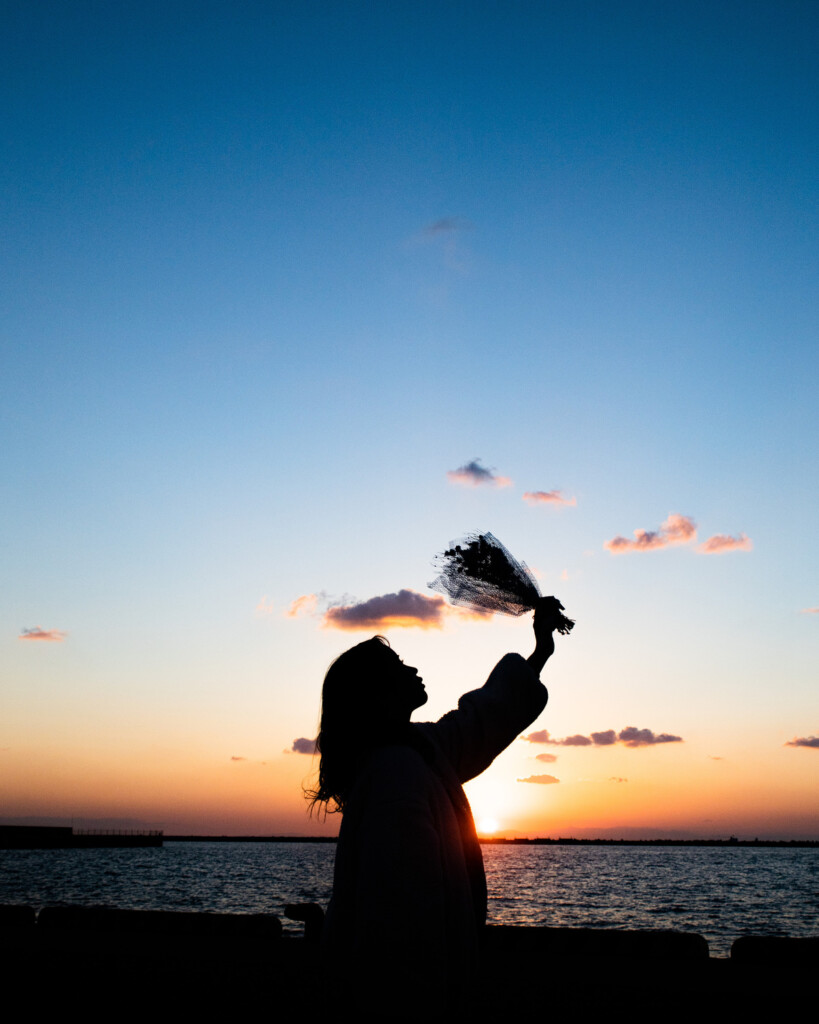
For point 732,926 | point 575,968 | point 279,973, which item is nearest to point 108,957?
point 279,973

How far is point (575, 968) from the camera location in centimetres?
884

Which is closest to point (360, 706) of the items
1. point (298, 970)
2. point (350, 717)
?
→ point (350, 717)

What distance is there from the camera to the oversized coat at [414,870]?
223 cm

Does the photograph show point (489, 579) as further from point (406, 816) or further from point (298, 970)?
point (298, 970)

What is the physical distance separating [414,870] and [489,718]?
97 cm

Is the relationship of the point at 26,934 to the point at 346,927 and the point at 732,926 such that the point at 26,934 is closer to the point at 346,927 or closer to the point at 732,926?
the point at 346,927

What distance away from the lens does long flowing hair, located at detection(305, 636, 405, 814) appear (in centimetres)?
279

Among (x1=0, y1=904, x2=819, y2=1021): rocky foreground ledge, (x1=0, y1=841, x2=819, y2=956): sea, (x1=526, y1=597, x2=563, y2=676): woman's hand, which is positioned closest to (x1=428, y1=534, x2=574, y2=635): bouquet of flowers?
(x1=526, y1=597, x2=563, y2=676): woman's hand

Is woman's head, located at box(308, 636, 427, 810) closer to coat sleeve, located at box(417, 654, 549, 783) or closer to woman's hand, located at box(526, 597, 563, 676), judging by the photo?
coat sleeve, located at box(417, 654, 549, 783)

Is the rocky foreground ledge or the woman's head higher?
the woman's head

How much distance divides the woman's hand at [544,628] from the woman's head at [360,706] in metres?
0.68

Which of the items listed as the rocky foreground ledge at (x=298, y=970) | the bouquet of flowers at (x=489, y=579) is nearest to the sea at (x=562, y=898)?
the rocky foreground ledge at (x=298, y=970)

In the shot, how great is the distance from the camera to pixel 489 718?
319 cm

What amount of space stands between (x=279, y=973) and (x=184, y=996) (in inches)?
60.8
